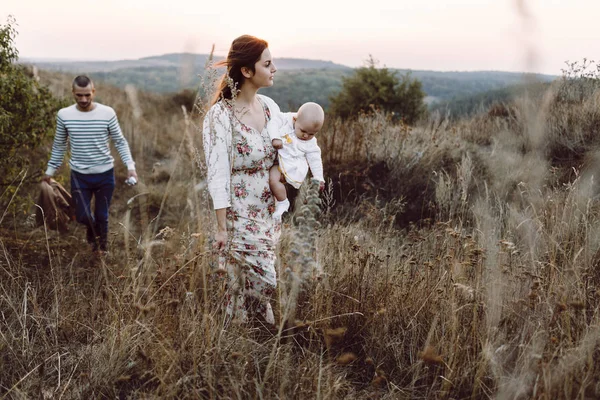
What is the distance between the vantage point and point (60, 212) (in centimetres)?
454

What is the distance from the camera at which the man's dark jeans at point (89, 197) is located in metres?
4.65

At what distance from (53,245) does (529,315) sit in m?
4.51

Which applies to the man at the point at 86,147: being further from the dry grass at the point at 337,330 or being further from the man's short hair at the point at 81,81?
the dry grass at the point at 337,330

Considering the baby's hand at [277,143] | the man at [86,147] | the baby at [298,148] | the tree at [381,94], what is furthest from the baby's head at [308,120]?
the tree at [381,94]

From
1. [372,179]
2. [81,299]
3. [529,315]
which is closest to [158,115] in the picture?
[372,179]

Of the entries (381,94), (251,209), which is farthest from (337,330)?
(381,94)

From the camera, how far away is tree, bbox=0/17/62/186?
4.16m

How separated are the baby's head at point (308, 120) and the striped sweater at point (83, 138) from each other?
255cm

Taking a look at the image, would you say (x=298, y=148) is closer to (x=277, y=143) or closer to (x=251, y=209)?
(x=277, y=143)

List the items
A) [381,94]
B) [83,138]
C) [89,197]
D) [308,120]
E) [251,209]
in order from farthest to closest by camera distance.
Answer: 1. [381,94]
2. [89,197]
3. [83,138]
4. [251,209]
5. [308,120]

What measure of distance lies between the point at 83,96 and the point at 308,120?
Answer: 2742 millimetres

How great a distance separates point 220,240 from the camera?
101 inches

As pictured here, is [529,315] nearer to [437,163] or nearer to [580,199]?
[580,199]

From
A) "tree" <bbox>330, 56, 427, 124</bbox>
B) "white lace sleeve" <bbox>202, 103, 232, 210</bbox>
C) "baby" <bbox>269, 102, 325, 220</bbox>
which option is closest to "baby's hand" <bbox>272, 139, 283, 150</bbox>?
Result: "baby" <bbox>269, 102, 325, 220</bbox>
